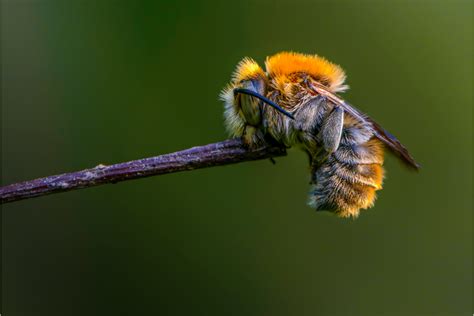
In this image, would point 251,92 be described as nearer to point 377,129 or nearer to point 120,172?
point 377,129

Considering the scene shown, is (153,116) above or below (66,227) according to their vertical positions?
above

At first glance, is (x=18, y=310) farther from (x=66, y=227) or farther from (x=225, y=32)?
(x=225, y=32)

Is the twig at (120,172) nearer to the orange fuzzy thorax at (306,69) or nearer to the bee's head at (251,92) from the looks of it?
the bee's head at (251,92)

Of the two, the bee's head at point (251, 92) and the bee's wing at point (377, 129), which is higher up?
the bee's head at point (251, 92)

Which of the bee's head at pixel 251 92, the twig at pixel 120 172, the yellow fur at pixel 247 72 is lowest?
the twig at pixel 120 172

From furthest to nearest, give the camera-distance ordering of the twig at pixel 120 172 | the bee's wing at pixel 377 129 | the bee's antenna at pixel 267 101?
the bee's wing at pixel 377 129 → the bee's antenna at pixel 267 101 → the twig at pixel 120 172

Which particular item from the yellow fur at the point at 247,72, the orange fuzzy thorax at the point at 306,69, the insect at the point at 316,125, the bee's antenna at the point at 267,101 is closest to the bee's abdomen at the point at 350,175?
the insect at the point at 316,125

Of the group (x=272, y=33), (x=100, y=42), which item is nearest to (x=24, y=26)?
(x=100, y=42)
